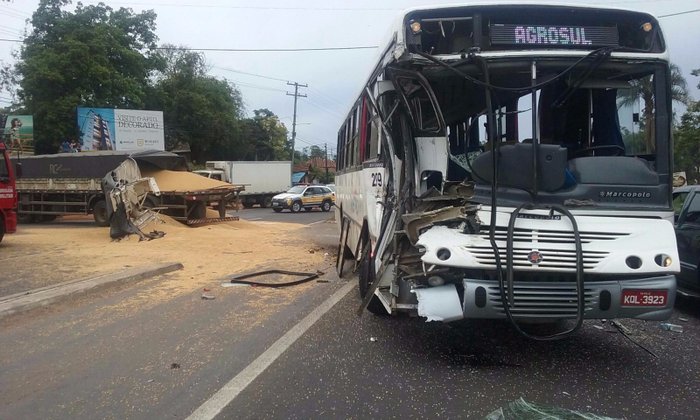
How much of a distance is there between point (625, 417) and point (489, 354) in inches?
64.7

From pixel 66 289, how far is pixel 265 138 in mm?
58816

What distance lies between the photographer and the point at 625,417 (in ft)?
13.2

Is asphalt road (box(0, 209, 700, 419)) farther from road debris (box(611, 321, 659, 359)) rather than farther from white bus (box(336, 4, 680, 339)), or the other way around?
white bus (box(336, 4, 680, 339))

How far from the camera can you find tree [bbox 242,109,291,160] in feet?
204

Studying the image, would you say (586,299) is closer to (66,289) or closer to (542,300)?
(542,300)

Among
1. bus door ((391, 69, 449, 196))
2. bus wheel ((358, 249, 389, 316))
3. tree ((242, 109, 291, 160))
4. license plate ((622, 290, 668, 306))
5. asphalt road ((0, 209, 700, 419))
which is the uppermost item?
tree ((242, 109, 291, 160))

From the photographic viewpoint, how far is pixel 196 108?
157 ft

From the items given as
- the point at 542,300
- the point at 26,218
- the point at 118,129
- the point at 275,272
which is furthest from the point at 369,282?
the point at 118,129

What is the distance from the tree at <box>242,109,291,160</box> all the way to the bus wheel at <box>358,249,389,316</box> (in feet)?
172

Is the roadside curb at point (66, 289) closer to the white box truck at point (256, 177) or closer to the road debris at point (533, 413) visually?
the road debris at point (533, 413)

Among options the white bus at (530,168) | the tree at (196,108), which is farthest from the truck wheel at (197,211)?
the tree at (196,108)

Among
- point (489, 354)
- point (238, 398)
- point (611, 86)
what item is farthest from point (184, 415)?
point (611, 86)

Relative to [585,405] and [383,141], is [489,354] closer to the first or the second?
[585,405]

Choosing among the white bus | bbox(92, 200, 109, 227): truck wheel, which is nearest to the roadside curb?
the white bus
